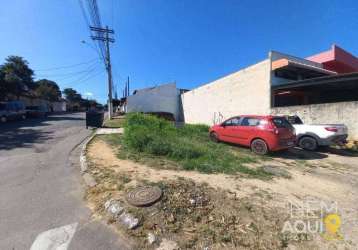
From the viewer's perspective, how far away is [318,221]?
2.90 metres

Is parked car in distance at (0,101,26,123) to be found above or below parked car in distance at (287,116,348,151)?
above

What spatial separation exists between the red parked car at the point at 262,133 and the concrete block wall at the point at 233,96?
4921mm

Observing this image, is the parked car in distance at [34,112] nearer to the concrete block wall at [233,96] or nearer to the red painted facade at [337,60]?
the concrete block wall at [233,96]

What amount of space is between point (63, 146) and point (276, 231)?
26.7 ft

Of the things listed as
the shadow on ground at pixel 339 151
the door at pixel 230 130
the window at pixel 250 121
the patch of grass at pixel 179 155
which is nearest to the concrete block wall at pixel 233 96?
the shadow on ground at pixel 339 151

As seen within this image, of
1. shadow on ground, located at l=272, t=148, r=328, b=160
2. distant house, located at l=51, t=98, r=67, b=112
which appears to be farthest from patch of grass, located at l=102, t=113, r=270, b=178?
distant house, located at l=51, t=98, r=67, b=112

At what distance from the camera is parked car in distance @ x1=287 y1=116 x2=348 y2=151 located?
300 inches

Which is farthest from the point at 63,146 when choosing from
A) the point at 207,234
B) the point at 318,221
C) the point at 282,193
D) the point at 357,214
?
the point at 357,214

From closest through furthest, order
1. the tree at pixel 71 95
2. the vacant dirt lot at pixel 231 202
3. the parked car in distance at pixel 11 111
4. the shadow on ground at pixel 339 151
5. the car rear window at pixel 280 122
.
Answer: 1. the vacant dirt lot at pixel 231 202
2. the car rear window at pixel 280 122
3. the shadow on ground at pixel 339 151
4. the parked car in distance at pixel 11 111
5. the tree at pixel 71 95

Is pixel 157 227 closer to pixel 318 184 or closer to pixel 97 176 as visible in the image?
pixel 97 176

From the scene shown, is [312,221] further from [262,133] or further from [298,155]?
[298,155]

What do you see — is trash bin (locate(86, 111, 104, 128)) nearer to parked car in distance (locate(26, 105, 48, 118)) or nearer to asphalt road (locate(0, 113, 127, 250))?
asphalt road (locate(0, 113, 127, 250))

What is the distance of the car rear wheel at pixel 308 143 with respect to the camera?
8219 mm

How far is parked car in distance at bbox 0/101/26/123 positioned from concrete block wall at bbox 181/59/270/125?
17.9 metres
